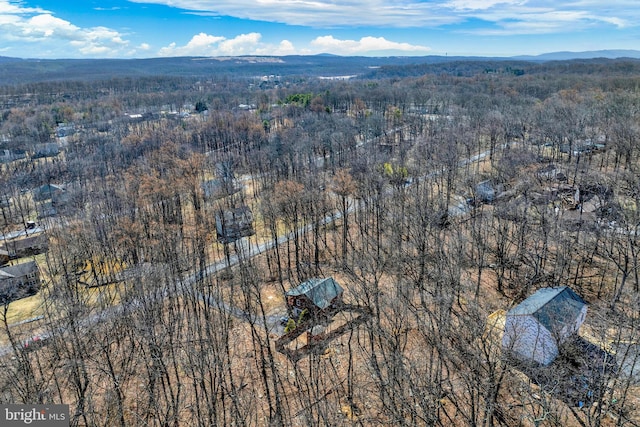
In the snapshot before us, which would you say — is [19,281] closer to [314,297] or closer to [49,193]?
[314,297]

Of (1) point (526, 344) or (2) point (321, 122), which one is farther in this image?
(2) point (321, 122)

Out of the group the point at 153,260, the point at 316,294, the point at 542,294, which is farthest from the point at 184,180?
the point at 542,294

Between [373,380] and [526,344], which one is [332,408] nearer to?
[373,380]

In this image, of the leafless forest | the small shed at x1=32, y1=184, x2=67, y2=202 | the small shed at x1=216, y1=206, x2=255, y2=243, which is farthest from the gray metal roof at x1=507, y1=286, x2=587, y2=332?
the small shed at x1=32, y1=184, x2=67, y2=202

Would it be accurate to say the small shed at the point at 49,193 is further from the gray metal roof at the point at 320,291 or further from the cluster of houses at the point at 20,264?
the gray metal roof at the point at 320,291

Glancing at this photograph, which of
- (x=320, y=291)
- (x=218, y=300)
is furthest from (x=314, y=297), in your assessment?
(x=218, y=300)

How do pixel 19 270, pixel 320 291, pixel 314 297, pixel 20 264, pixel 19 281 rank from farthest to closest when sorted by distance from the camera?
pixel 20 264, pixel 19 270, pixel 19 281, pixel 320 291, pixel 314 297
